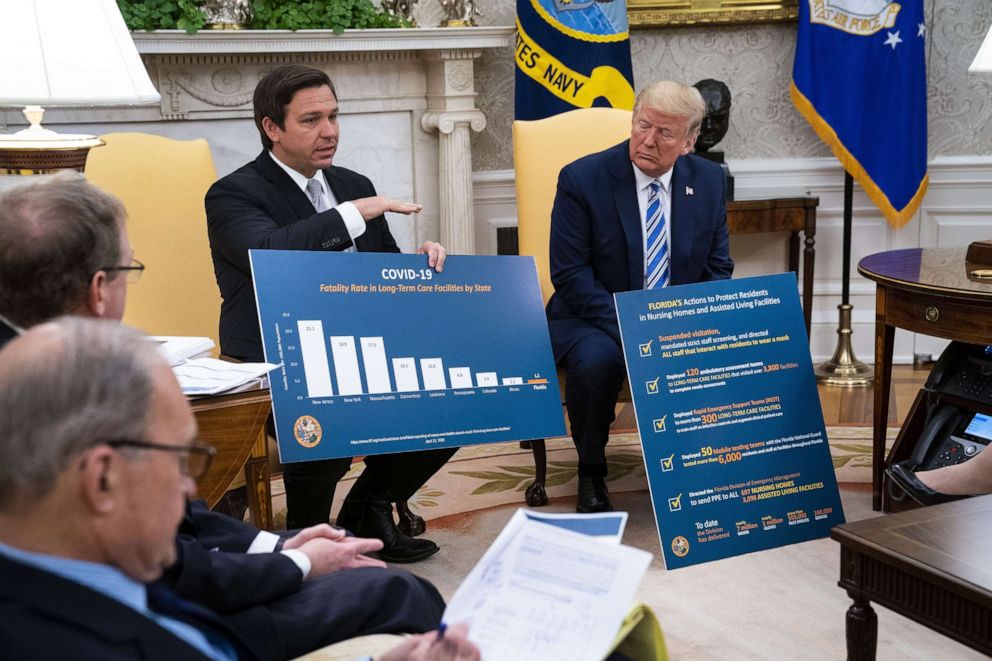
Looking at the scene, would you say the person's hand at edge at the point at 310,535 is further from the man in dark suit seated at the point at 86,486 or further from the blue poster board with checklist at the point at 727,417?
the blue poster board with checklist at the point at 727,417

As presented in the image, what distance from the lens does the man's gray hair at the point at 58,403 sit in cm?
105

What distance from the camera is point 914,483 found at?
292 cm

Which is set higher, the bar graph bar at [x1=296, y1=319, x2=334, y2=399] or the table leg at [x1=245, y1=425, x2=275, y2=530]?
the bar graph bar at [x1=296, y1=319, x2=334, y2=399]

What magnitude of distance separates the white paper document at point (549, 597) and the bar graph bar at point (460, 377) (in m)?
1.55

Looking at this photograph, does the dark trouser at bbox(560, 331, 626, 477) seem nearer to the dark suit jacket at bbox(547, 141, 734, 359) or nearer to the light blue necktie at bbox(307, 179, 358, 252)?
the dark suit jacket at bbox(547, 141, 734, 359)

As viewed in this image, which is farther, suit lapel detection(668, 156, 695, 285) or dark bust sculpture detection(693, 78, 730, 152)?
dark bust sculpture detection(693, 78, 730, 152)

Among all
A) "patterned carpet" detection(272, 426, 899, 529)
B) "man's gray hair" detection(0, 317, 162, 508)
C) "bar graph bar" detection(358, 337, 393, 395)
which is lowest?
"patterned carpet" detection(272, 426, 899, 529)

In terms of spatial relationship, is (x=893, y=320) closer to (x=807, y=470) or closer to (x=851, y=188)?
(x=807, y=470)

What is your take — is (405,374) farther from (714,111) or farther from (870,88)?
(870,88)

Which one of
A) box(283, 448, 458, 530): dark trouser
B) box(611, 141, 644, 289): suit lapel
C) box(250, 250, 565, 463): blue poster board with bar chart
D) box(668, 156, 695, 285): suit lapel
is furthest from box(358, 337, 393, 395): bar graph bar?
box(668, 156, 695, 285): suit lapel

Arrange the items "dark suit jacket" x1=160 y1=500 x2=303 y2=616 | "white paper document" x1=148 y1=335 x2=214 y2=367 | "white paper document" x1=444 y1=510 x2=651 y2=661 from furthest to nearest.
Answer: "white paper document" x1=148 y1=335 x2=214 y2=367 → "dark suit jacket" x1=160 y1=500 x2=303 y2=616 → "white paper document" x1=444 y1=510 x2=651 y2=661

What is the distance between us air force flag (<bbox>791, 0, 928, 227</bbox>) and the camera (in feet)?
16.5

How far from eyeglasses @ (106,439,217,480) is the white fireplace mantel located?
11.5ft

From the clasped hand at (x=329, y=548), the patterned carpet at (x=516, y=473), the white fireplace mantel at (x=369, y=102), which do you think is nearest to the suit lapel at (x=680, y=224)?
the patterned carpet at (x=516, y=473)
